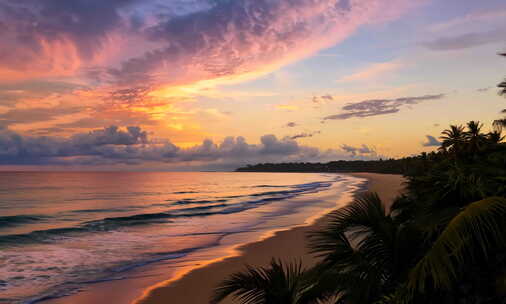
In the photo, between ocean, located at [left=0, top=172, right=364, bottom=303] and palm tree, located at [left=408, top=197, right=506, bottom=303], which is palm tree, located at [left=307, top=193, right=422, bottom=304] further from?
ocean, located at [left=0, top=172, right=364, bottom=303]

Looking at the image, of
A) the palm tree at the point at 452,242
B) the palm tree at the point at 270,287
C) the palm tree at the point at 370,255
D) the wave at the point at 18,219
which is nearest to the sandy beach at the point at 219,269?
the palm tree at the point at 370,255

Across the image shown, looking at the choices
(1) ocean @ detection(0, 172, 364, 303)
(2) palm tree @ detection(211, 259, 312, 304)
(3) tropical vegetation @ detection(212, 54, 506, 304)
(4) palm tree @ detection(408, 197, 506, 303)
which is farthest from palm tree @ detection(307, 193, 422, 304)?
(1) ocean @ detection(0, 172, 364, 303)

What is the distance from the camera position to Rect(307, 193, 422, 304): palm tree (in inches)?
151

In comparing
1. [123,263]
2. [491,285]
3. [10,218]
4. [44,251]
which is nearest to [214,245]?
[123,263]

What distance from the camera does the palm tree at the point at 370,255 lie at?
3.84 meters

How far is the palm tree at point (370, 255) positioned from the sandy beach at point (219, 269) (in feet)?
13.6

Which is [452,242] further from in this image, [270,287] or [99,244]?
[99,244]

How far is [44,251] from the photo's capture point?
15664 mm

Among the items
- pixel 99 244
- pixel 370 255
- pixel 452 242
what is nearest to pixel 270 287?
pixel 370 255

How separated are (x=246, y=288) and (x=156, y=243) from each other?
1423 centimetres

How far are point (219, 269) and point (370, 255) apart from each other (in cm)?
843

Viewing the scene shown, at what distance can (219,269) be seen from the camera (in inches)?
465

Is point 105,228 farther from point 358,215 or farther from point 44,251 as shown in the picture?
point 358,215

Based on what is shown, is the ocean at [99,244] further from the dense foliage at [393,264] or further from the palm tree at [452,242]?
the palm tree at [452,242]
